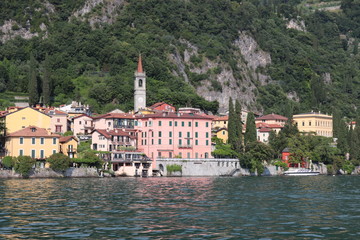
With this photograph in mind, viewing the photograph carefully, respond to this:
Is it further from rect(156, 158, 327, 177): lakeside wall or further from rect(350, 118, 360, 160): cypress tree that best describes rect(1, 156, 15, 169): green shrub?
rect(350, 118, 360, 160): cypress tree

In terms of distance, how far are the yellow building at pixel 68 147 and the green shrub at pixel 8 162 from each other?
10448 mm

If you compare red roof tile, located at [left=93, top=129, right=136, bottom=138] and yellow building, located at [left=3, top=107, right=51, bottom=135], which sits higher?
yellow building, located at [left=3, top=107, right=51, bottom=135]

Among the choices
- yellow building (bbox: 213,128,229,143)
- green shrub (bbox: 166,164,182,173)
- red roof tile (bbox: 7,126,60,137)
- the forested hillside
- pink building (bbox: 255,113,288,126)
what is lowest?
green shrub (bbox: 166,164,182,173)

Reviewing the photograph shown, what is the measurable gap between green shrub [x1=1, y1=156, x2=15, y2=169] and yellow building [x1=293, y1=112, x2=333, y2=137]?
257ft

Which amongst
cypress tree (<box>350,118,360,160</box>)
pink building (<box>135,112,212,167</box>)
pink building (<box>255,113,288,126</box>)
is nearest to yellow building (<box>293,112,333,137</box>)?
pink building (<box>255,113,288,126</box>)

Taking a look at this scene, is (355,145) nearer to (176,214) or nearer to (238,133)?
(238,133)

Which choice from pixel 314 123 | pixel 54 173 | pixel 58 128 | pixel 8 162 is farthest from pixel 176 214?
pixel 314 123

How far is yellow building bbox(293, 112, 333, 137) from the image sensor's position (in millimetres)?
147000

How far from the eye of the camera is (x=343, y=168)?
11538 centimetres

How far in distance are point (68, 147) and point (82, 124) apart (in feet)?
47.1

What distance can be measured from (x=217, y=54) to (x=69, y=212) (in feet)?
485

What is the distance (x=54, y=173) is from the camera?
86.6 metres

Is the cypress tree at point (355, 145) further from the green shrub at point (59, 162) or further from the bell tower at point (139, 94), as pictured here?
the green shrub at point (59, 162)

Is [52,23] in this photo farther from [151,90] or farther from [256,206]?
[256,206]
